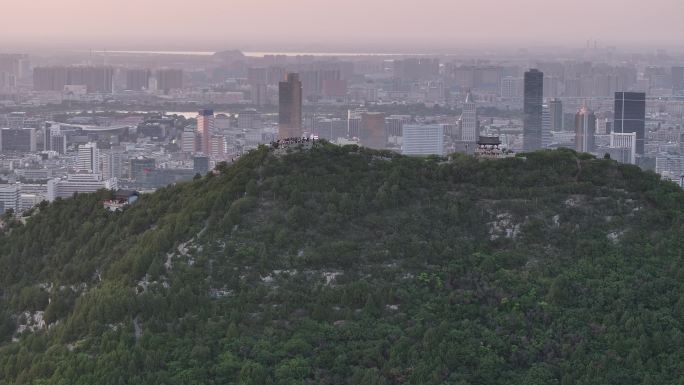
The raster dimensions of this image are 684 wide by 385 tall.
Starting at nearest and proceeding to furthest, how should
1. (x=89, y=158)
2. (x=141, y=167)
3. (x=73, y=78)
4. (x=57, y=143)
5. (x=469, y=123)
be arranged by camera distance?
(x=141, y=167)
(x=89, y=158)
(x=57, y=143)
(x=469, y=123)
(x=73, y=78)

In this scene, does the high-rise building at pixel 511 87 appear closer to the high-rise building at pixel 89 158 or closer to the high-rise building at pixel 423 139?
the high-rise building at pixel 423 139

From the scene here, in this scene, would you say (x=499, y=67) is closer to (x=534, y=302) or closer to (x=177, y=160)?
(x=177, y=160)

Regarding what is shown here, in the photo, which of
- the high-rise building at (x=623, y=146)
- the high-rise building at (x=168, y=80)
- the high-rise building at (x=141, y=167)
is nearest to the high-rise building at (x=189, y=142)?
the high-rise building at (x=141, y=167)

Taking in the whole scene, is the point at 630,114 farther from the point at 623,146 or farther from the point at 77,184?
the point at 77,184

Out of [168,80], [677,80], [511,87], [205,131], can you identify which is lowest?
[205,131]

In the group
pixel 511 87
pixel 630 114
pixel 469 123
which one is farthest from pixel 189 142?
pixel 511 87

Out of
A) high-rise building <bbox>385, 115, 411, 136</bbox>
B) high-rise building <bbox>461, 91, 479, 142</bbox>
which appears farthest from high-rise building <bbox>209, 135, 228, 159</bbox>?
high-rise building <bbox>461, 91, 479, 142</bbox>
